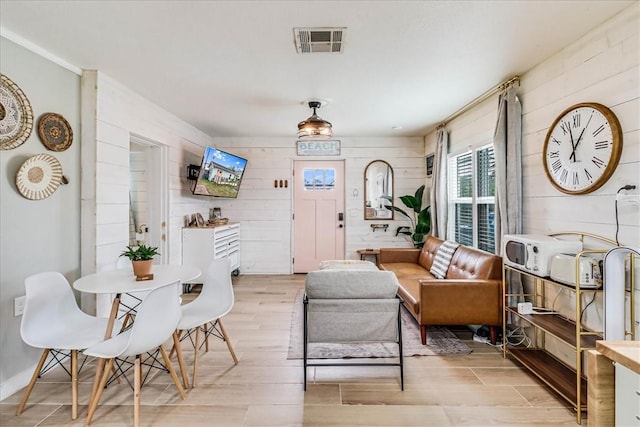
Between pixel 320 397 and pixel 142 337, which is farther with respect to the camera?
pixel 320 397

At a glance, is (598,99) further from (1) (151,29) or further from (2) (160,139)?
(2) (160,139)

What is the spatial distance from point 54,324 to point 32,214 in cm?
81

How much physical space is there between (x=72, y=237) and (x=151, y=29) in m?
1.79

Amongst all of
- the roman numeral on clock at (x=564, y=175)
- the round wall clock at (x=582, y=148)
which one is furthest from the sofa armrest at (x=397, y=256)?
the roman numeral on clock at (x=564, y=175)

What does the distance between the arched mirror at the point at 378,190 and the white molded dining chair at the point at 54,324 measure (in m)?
4.21

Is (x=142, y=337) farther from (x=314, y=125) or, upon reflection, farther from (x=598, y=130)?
(x=598, y=130)

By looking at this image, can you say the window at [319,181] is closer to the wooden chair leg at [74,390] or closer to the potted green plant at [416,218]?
the potted green plant at [416,218]

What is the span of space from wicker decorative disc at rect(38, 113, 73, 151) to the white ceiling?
1.62 feet

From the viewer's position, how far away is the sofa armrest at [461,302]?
286 cm

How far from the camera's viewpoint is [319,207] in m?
5.75

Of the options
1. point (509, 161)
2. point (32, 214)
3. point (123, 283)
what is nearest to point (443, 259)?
point (509, 161)

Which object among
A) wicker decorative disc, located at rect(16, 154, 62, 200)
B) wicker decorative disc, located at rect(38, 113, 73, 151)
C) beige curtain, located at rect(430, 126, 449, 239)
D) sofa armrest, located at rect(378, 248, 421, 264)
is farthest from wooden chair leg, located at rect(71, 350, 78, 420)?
beige curtain, located at rect(430, 126, 449, 239)

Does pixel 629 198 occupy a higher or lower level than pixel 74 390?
higher

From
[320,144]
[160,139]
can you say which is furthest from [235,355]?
[320,144]
